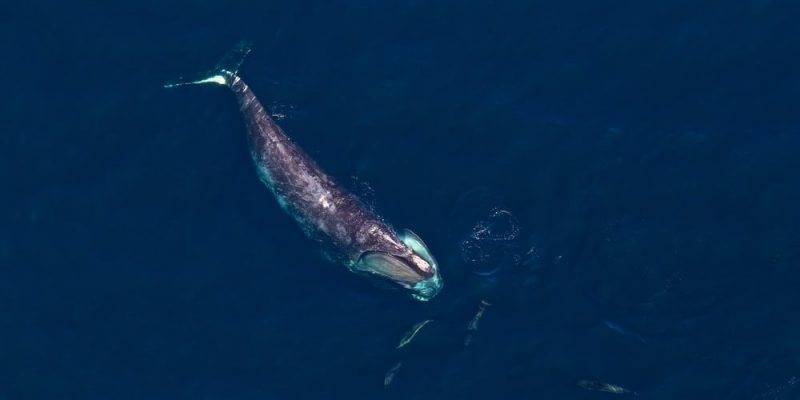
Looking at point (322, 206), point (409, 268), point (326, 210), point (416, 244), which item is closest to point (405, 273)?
point (409, 268)

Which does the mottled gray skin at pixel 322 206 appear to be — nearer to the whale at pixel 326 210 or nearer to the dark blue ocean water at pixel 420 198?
the whale at pixel 326 210

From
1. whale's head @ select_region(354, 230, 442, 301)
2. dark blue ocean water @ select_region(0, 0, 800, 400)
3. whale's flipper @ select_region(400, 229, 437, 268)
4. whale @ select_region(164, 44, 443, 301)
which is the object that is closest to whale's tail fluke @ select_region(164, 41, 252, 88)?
whale @ select_region(164, 44, 443, 301)

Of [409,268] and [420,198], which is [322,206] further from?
[409,268]

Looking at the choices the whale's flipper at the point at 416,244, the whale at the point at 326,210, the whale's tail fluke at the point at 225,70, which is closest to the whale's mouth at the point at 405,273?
the whale at the point at 326,210

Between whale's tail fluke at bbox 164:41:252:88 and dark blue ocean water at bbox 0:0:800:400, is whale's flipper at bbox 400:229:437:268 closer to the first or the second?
dark blue ocean water at bbox 0:0:800:400

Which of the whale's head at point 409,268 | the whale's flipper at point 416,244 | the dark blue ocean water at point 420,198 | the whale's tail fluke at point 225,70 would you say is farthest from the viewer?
the whale's tail fluke at point 225,70

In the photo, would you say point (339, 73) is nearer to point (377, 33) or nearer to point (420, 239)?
point (377, 33)
